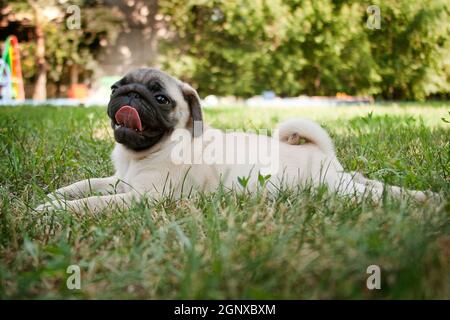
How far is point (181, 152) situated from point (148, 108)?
244mm

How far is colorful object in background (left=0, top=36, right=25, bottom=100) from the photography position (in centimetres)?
865

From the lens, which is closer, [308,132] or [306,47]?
[308,132]

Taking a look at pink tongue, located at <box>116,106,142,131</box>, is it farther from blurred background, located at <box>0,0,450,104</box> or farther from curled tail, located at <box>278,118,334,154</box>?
blurred background, located at <box>0,0,450,104</box>

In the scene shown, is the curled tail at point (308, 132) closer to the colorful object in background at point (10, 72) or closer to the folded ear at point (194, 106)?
the folded ear at point (194, 106)

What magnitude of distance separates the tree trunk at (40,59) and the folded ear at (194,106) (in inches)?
372

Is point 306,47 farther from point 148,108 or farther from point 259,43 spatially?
point 148,108

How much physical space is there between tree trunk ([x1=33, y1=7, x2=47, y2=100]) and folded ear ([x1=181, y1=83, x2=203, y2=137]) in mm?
9461

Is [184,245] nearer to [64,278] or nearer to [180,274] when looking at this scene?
[180,274]

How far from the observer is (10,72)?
9102 millimetres

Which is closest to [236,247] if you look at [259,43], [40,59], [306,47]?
[259,43]

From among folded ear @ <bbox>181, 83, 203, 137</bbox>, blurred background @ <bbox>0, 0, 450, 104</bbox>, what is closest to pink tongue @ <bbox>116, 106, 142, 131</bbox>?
folded ear @ <bbox>181, 83, 203, 137</bbox>

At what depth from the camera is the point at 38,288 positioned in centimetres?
103

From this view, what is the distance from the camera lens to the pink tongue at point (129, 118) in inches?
74.7
